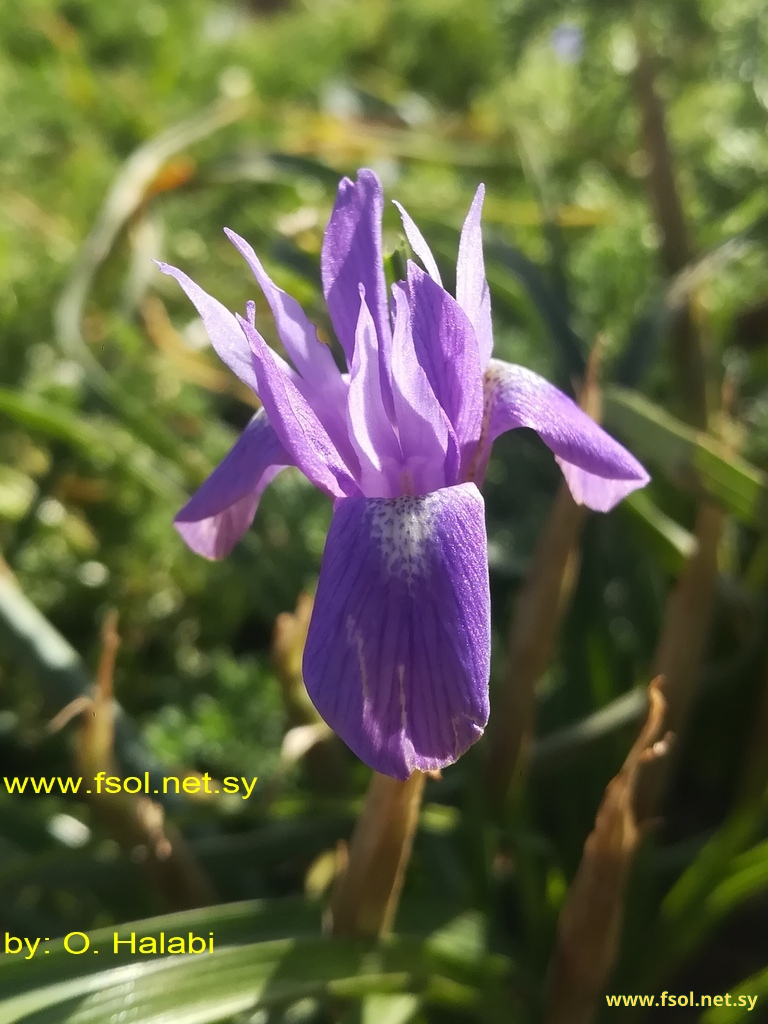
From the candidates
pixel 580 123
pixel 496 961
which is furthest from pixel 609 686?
pixel 580 123

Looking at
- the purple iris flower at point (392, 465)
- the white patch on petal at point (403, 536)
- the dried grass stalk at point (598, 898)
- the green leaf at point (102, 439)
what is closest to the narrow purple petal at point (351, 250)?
the purple iris flower at point (392, 465)

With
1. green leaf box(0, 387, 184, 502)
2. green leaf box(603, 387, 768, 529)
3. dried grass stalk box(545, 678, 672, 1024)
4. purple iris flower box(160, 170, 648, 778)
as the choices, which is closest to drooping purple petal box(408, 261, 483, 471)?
purple iris flower box(160, 170, 648, 778)

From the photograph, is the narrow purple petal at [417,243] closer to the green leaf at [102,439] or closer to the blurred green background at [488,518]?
the blurred green background at [488,518]

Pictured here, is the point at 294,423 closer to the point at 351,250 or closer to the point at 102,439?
the point at 351,250

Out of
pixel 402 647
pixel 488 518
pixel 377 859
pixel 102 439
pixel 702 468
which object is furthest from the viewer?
pixel 488 518

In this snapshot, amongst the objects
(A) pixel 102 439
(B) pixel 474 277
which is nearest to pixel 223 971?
(B) pixel 474 277

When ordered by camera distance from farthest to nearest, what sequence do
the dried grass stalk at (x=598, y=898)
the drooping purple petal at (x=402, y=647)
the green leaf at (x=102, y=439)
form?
1. the green leaf at (x=102, y=439)
2. the dried grass stalk at (x=598, y=898)
3. the drooping purple petal at (x=402, y=647)
